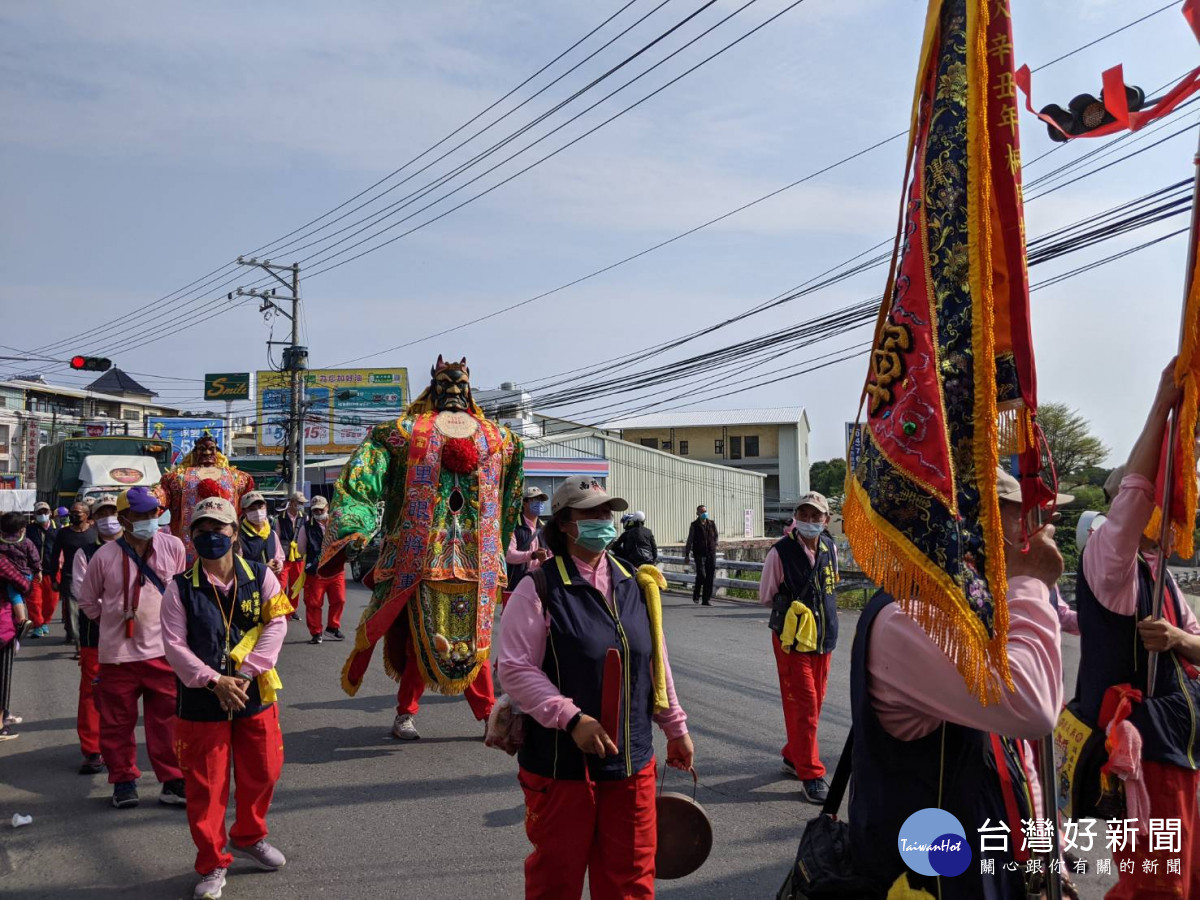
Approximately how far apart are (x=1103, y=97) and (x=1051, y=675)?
6.23ft

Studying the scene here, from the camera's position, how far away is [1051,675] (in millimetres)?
2180

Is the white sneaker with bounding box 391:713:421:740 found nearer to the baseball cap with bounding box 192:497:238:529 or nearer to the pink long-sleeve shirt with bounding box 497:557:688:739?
the baseball cap with bounding box 192:497:238:529

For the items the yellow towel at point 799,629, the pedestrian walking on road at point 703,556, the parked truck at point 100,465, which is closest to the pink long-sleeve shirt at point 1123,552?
the yellow towel at point 799,629

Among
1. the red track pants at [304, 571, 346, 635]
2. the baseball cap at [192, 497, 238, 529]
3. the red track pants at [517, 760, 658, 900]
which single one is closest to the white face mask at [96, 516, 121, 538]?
Result: the red track pants at [304, 571, 346, 635]

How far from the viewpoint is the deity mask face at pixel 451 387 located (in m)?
7.03

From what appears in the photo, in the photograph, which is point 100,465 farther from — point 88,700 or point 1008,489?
point 1008,489

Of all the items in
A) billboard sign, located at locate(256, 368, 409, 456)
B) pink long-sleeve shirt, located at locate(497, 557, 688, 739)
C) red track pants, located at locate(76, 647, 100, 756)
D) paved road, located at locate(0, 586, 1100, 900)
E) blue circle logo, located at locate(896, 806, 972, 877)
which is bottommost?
paved road, located at locate(0, 586, 1100, 900)

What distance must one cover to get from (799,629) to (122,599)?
163 inches

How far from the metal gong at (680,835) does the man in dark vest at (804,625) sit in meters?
2.24

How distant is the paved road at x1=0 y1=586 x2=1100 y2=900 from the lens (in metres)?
4.61

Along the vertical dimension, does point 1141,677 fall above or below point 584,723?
above

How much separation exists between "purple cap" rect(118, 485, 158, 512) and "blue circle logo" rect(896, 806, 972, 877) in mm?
5282

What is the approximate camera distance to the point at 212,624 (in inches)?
184

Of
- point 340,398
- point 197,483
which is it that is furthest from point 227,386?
point 197,483
